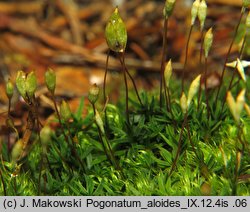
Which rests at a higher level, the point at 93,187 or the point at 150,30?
the point at 150,30

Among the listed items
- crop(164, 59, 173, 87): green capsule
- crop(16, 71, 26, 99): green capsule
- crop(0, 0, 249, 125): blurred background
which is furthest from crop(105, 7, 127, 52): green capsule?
crop(0, 0, 249, 125): blurred background

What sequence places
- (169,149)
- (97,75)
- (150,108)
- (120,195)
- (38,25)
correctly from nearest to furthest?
(120,195) < (169,149) < (150,108) < (97,75) < (38,25)

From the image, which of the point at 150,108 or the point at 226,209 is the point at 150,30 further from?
the point at 226,209

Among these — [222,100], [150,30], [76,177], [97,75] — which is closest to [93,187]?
[76,177]

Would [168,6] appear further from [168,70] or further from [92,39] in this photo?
[92,39]

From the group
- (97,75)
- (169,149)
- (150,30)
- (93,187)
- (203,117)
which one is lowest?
(93,187)

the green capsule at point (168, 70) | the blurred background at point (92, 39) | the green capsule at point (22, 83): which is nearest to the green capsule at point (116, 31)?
the green capsule at point (168, 70)
